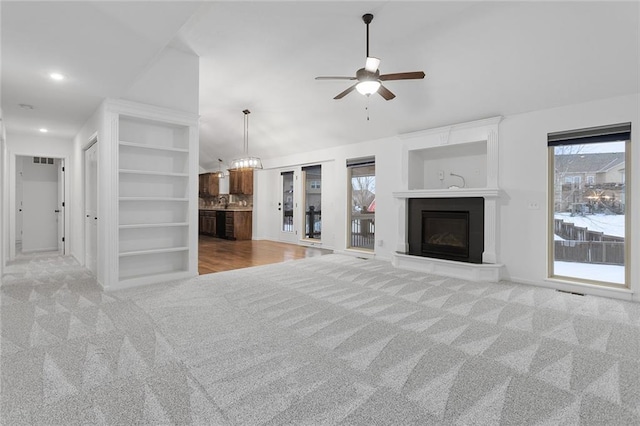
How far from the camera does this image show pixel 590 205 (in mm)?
4188

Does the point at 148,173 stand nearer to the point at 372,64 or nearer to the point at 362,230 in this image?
the point at 372,64

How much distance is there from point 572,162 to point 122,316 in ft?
19.0

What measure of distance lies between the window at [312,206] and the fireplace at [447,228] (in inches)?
128

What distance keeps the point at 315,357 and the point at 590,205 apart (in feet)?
14.2

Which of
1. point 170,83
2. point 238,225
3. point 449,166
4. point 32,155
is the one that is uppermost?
point 170,83

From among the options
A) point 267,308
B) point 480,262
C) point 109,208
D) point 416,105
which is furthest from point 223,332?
point 416,105

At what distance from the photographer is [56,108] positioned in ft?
14.3

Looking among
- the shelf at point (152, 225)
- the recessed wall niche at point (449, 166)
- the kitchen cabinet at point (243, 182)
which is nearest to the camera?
the shelf at point (152, 225)

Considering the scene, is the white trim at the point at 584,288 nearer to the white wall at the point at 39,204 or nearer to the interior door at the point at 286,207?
the interior door at the point at 286,207

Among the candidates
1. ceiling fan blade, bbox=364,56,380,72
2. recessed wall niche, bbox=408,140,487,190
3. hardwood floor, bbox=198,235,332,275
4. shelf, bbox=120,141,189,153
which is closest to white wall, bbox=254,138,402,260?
recessed wall niche, bbox=408,140,487,190

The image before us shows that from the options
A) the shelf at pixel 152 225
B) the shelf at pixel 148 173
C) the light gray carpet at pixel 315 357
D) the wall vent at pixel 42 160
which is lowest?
the light gray carpet at pixel 315 357

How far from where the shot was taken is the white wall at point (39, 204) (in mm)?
6750

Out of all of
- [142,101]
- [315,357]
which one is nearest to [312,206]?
[142,101]

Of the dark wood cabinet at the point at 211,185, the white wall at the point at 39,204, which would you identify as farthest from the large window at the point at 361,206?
the white wall at the point at 39,204
